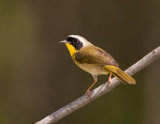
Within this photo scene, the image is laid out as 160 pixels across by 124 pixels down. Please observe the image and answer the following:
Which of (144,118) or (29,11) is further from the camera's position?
(29,11)

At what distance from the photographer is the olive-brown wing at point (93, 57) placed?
4.87m

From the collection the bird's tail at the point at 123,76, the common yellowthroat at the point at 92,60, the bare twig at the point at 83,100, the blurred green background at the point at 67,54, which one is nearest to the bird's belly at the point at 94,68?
the common yellowthroat at the point at 92,60

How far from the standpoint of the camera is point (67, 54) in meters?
8.67

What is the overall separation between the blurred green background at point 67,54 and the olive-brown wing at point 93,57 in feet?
7.94

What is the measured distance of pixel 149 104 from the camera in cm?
731

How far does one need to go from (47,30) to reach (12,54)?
3.54ft

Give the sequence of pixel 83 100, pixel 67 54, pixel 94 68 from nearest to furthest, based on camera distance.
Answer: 1. pixel 83 100
2. pixel 94 68
3. pixel 67 54

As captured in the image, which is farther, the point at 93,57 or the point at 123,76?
the point at 93,57

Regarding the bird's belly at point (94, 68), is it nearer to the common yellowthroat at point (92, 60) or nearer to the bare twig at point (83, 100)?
the common yellowthroat at point (92, 60)

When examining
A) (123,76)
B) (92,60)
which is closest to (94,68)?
(92,60)

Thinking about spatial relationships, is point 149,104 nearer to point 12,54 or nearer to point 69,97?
point 69,97

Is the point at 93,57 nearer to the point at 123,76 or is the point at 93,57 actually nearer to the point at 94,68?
the point at 94,68

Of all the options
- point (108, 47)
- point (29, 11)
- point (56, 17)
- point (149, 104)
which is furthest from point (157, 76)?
point (29, 11)

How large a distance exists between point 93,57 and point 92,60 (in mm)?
51
